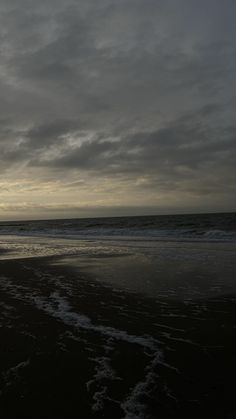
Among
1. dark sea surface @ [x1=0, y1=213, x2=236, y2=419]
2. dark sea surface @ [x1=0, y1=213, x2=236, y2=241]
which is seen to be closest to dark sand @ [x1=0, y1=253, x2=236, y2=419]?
dark sea surface @ [x1=0, y1=213, x2=236, y2=419]

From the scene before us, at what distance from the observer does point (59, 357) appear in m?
5.25

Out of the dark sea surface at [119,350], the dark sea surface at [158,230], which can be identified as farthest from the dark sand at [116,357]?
the dark sea surface at [158,230]

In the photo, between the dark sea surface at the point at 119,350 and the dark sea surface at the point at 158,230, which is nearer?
the dark sea surface at the point at 119,350

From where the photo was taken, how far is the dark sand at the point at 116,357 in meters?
3.95

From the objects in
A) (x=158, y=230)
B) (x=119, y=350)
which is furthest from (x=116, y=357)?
(x=158, y=230)

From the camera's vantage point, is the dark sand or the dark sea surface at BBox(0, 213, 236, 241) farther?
the dark sea surface at BBox(0, 213, 236, 241)

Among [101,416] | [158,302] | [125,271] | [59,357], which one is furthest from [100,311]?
[125,271]

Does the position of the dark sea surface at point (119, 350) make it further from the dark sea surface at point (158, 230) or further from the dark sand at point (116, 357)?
the dark sea surface at point (158, 230)

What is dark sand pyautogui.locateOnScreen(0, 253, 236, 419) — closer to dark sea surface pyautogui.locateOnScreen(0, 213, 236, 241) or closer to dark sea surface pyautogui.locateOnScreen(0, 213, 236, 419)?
dark sea surface pyautogui.locateOnScreen(0, 213, 236, 419)

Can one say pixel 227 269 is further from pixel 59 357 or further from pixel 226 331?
pixel 59 357

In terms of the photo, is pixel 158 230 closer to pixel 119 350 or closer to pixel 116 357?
pixel 119 350

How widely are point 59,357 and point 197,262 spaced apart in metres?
11.2

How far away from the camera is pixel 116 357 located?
207 inches

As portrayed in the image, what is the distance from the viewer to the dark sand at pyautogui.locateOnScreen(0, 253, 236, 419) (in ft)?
13.0
